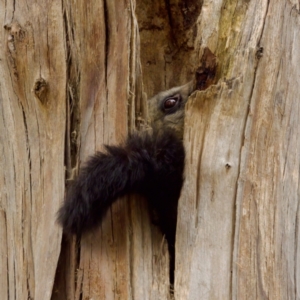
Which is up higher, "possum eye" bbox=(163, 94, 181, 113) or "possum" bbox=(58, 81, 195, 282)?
"possum eye" bbox=(163, 94, 181, 113)

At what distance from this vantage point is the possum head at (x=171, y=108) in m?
3.23

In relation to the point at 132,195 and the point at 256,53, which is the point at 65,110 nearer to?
the point at 132,195

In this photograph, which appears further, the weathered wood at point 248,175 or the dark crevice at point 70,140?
the dark crevice at point 70,140

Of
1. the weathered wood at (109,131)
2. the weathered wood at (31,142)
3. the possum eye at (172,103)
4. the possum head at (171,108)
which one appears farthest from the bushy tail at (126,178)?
the possum eye at (172,103)

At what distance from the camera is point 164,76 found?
13.5 ft

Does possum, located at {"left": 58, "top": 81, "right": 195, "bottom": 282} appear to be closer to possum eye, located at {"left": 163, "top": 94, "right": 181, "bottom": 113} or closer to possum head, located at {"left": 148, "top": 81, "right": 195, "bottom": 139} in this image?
possum head, located at {"left": 148, "top": 81, "right": 195, "bottom": 139}

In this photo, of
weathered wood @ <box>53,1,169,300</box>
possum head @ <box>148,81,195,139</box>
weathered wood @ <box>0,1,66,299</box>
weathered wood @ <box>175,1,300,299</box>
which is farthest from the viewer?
possum head @ <box>148,81,195,139</box>

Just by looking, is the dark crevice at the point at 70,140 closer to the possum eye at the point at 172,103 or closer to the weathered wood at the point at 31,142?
the weathered wood at the point at 31,142

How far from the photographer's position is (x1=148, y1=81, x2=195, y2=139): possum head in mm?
3227

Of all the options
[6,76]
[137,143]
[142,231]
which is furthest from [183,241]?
[6,76]

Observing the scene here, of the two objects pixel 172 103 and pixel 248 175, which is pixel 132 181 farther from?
pixel 172 103

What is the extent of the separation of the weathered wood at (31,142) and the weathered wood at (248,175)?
23.7 inches

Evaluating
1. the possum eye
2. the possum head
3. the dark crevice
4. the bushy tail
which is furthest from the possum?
the possum eye

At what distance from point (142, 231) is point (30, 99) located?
788 millimetres
